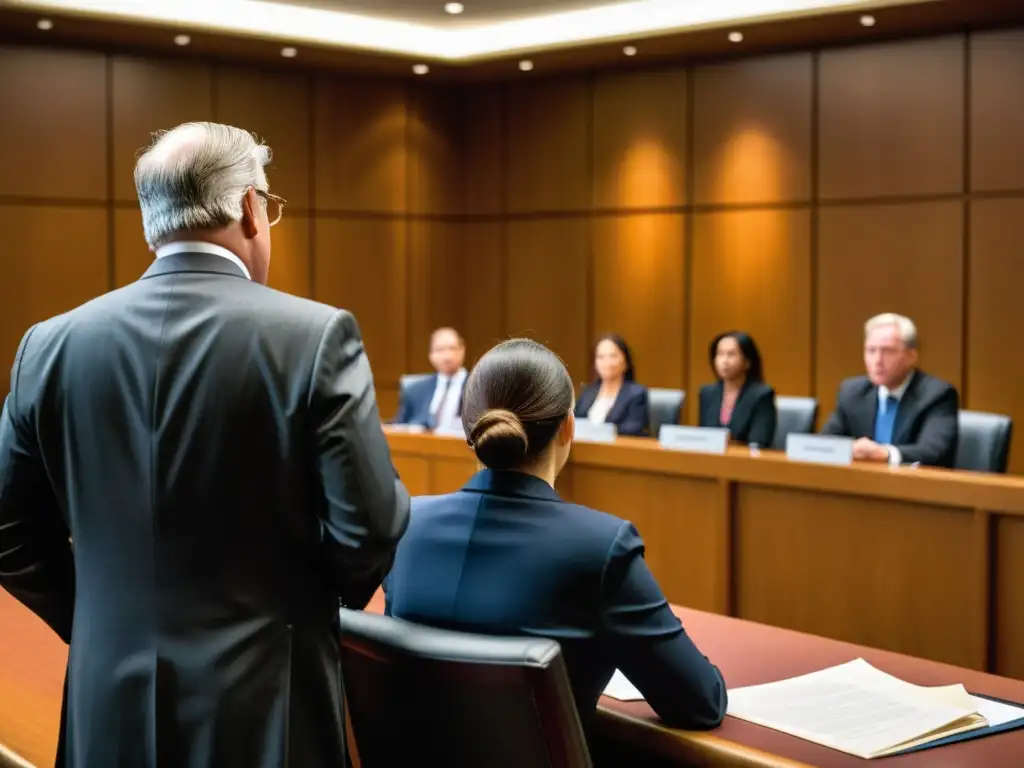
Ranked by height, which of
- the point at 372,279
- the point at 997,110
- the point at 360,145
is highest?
the point at 360,145

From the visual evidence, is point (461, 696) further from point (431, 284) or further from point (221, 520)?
point (431, 284)

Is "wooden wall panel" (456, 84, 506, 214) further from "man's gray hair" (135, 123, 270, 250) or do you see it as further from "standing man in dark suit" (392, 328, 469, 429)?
"man's gray hair" (135, 123, 270, 250)

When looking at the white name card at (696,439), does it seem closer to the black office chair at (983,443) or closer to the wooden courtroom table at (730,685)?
the black office chair at (983,443)

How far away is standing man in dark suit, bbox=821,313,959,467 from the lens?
4.95m

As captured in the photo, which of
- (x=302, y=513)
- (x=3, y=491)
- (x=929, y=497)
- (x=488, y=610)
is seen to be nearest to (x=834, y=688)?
(x=488, y=610)

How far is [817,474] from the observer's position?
4.16m

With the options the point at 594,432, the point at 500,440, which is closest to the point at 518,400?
the point at 500,440

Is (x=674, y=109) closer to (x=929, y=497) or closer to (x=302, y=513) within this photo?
(x=929, y=497)

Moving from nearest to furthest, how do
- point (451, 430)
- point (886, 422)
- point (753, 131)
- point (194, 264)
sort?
point (194, 264) → point (886, 422) → point (451, 430) → point (753, 131)

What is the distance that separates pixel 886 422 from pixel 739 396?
3.02ft

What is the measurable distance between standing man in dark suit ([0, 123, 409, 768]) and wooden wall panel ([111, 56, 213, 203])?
22.8 feet

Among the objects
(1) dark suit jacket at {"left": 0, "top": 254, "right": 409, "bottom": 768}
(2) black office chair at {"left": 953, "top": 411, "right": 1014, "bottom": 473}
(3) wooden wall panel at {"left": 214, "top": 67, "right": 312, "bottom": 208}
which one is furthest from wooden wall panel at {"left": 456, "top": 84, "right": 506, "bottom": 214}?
(1) dark suit jacket at {"left": 0, "top": 254, "right": 409, "bottom": 768}

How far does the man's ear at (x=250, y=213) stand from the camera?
165 cm

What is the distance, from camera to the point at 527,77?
361 inches
